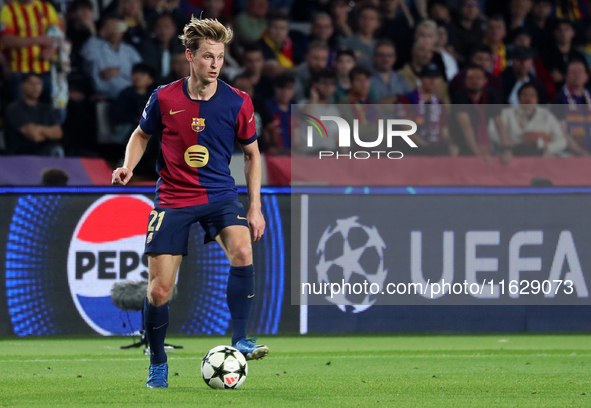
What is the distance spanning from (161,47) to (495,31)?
4956 millimetres

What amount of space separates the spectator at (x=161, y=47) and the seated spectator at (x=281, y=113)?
53.8 inches

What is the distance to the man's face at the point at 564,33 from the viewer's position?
1430cm

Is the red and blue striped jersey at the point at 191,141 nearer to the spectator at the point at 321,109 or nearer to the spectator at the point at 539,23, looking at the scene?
the spectator at the point at 321,109

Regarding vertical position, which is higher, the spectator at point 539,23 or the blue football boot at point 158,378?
the spectator at point 539,23

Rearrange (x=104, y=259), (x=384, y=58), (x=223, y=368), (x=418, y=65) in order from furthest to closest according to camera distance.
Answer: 1. (x=418, y=65)
2. (x=384, y=58)
3. (x=104, y=259)
4. (x=223, y=368)

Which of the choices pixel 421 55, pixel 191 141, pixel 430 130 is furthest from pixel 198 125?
pixel 421 55

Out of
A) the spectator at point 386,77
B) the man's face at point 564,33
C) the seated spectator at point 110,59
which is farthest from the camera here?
the man's face at point 564,33

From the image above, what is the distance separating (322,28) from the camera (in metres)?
13.1

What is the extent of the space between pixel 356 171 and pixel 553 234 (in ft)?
7.12

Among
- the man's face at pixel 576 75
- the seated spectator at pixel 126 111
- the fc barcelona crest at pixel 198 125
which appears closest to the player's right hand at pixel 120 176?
the fc barcelona crest at pixel 198 125

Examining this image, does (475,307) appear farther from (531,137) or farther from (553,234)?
(531,137)

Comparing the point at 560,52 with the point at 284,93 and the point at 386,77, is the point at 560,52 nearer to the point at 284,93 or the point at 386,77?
the point at 386,77

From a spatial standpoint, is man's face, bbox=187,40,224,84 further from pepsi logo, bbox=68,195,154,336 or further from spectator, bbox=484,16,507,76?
spectator, bbox=484,16,507,76

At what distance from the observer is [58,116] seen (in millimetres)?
11055
